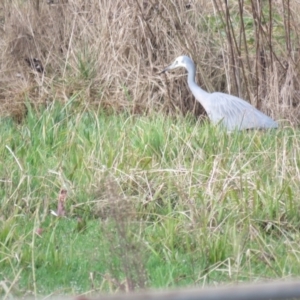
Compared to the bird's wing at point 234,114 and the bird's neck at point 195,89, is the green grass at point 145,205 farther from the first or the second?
the bird's neck at point 195,89

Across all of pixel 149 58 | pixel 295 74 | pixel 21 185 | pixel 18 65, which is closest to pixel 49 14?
pixel 18 65

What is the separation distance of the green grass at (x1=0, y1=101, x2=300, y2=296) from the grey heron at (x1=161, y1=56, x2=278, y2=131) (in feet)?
0.97

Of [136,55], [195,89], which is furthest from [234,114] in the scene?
[136,55]

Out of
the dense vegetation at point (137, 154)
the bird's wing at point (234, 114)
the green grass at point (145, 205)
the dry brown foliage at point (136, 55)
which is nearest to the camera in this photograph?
the green grass at point (145, 205)

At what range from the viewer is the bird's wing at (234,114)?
6.31m

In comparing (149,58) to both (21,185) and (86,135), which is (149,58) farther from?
(21,185)

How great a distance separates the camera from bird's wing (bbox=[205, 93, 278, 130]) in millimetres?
6312

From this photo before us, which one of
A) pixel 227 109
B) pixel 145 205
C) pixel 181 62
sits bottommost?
pixel 145 205

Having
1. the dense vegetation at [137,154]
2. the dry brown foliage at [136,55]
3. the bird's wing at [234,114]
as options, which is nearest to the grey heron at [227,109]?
the bird's wing at [234,114]

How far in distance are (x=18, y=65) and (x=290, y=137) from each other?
339 centimetres

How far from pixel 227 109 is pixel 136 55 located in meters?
1.40

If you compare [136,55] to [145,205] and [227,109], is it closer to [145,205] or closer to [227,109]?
[227,109]

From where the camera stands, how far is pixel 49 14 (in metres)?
8.26

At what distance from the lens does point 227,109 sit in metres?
6.69
